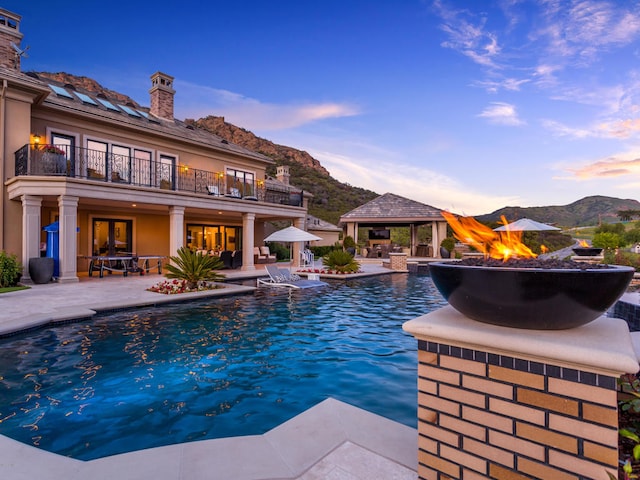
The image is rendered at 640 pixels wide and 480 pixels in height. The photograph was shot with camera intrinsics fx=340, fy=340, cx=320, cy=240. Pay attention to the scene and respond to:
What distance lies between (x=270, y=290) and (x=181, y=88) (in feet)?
80.9

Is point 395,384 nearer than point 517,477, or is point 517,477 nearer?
point 517,477

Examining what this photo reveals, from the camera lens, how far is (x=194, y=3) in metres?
16.5

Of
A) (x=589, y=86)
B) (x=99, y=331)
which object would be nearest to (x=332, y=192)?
(x=589, y=86)

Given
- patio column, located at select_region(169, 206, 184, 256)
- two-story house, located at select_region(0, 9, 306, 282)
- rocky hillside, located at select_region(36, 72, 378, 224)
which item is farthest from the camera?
rocky hillside, located at select_region(36, 72, 378, 224)

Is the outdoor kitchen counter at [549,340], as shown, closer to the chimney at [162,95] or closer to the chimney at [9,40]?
the chimney at [9,40]

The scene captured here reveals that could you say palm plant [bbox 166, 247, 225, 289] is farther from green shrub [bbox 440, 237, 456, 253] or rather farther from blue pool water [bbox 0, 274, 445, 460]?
green shrub [bbox 440, 237, 456, 253]

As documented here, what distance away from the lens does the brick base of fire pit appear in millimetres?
1494

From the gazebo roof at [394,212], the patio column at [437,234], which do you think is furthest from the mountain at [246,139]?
the patio column at [437,234]

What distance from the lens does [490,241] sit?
2500 millimetres

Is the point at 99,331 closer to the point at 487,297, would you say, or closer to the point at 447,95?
the point at 487,297

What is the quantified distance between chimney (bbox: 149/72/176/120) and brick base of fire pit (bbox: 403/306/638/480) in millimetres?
22760

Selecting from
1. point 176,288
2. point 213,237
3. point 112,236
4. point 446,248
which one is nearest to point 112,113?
point 112,236

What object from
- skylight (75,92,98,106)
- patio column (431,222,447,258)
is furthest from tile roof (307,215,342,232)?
skylight (75,92,98,106)

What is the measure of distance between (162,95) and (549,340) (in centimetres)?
2345
